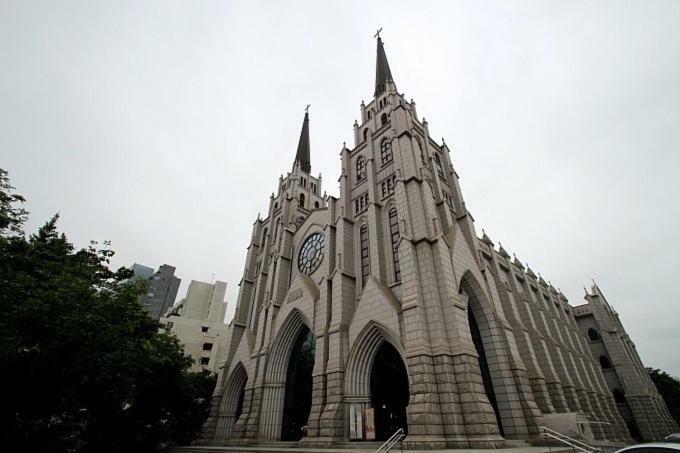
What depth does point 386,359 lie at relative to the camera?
16.6m

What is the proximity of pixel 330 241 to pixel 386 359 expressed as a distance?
8.30 meters

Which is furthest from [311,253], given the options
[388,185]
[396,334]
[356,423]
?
[356,423]

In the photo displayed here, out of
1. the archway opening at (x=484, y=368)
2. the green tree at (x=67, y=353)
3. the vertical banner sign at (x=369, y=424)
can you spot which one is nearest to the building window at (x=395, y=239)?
the archway opening at (x=484, y=368)

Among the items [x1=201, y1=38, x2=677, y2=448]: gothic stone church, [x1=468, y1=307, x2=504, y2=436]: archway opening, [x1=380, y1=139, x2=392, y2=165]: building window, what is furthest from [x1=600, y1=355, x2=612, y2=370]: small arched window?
[x1=380, y1=139, x2=392, y2=165]: building window

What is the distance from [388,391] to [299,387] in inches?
256

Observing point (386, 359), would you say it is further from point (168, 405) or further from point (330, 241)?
point (168, 405)

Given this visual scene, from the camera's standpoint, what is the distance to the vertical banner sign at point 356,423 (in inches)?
551

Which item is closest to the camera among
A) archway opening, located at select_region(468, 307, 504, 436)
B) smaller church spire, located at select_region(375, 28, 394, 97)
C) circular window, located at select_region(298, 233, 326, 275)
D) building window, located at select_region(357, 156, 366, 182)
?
archway opening, located at select_region(468, 307, 504, 436)

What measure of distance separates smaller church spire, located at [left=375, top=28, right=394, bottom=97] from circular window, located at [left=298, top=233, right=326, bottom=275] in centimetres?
1532

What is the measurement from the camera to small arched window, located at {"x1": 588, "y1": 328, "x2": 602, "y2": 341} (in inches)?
1438

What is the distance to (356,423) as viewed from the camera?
14.4m

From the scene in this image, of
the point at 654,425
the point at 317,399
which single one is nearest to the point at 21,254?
the point at 317,399

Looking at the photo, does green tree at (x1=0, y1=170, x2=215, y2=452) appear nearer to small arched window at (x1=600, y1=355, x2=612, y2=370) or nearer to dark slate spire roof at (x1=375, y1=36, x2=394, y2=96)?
dark slate spire roof at (x1=375, y1=36, x2=394, y2=96)

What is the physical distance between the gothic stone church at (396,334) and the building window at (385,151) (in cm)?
11
